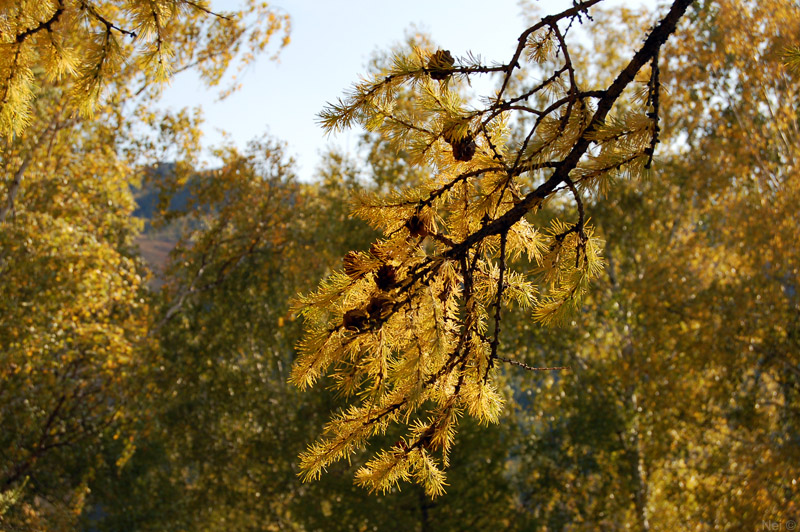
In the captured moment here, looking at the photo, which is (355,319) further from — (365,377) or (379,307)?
(365,377)

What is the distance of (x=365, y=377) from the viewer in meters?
4.82

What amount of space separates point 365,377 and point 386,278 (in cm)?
330

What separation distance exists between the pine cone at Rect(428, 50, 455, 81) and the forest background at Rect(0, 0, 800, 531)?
1.47 m

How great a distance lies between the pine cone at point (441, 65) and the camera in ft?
5.95

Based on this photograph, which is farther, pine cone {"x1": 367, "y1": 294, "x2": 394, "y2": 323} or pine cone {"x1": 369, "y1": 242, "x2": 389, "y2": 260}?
pine cone {"x1": 369, "y1": 242, "x2": 389, "y2": 260}

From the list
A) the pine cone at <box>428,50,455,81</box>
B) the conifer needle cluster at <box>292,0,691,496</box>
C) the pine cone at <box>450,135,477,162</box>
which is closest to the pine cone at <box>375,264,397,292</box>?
the conifer needle cluster at <box>292,0,691,496</box>

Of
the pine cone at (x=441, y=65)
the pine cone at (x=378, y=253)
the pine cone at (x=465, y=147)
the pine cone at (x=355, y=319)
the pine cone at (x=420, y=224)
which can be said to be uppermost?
the pine cone at (x=441, y=65)

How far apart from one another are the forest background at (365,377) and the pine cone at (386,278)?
185 centimetres

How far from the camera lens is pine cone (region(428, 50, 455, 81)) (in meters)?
1.81

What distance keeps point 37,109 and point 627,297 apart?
32.1 ft

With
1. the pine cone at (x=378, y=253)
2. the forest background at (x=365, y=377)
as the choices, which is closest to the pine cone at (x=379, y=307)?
the pine cone at (x=378, y=253)

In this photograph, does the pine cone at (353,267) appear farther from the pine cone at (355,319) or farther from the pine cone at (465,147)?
the pine cone at (465,147)

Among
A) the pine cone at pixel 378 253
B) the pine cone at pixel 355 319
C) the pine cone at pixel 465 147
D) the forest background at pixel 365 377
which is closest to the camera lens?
the pine cone at pixel 355 319

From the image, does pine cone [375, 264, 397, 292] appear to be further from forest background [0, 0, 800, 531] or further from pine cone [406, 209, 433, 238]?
forest background [0, 0, 800, 531]
